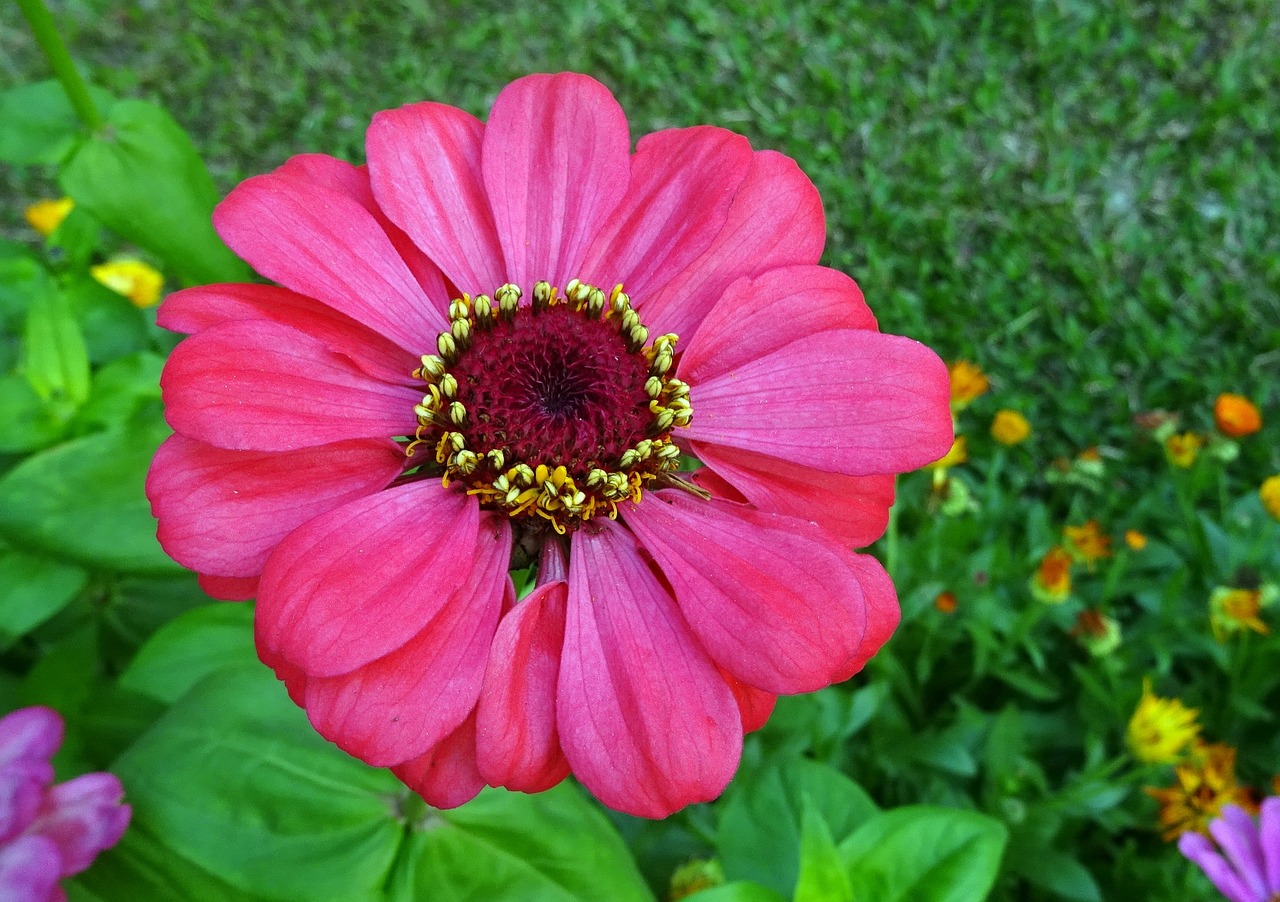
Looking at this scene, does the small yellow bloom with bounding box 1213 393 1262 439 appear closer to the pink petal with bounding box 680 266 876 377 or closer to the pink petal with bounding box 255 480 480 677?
the pink petal with bounding box 680 266 876 377

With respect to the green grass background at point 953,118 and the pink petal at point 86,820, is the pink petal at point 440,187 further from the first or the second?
the green grass background at point 953,118

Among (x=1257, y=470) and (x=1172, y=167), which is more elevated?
(x=1172, y=167)

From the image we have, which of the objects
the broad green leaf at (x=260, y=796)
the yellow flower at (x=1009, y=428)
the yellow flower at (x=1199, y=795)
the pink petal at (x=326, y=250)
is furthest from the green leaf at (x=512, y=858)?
the yellow flower at (x=1009, y=428)

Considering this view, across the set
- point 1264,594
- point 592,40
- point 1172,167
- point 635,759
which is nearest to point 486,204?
point 635,759

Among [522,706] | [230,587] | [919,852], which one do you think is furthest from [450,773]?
[919,852]

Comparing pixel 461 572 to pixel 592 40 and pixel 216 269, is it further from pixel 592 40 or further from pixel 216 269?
pixel 592 40

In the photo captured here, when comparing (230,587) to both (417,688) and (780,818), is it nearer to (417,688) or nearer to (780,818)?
(417,688)
